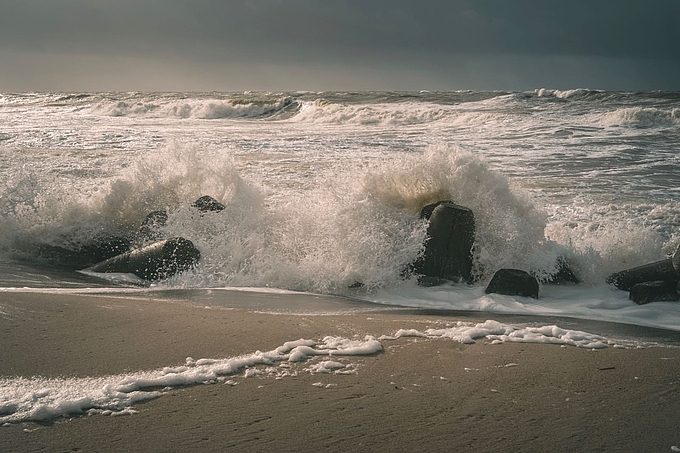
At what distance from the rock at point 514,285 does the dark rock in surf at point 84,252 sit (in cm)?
397

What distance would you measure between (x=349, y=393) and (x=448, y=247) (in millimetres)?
3469

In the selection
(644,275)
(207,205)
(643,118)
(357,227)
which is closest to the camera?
(644,275)

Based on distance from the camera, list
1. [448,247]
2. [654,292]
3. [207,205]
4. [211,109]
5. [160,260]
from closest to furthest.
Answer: [654,292], [448,247], [160,260], [207,205], [211,109]

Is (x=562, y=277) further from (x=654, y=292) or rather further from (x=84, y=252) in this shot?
(x=84, y=252)

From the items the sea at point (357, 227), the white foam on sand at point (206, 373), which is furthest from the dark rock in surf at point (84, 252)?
the white foam on sand at point (206, 373)

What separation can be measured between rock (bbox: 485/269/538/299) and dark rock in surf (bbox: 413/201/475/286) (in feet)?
1.57

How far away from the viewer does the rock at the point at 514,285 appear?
5941mm

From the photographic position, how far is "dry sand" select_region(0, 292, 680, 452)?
2750mm

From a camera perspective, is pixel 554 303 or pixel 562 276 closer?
pixel 554 303

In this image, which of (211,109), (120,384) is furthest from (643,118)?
(120,384)

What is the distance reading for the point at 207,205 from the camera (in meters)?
7.85

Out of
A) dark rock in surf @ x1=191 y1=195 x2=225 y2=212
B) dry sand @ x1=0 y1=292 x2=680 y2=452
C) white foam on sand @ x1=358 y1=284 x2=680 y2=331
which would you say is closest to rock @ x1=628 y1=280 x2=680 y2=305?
white foam on sand @ x1=358 y1=284 x2=680 y2=331

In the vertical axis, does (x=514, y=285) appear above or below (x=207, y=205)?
below

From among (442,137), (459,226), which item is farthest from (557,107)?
(459,226)
